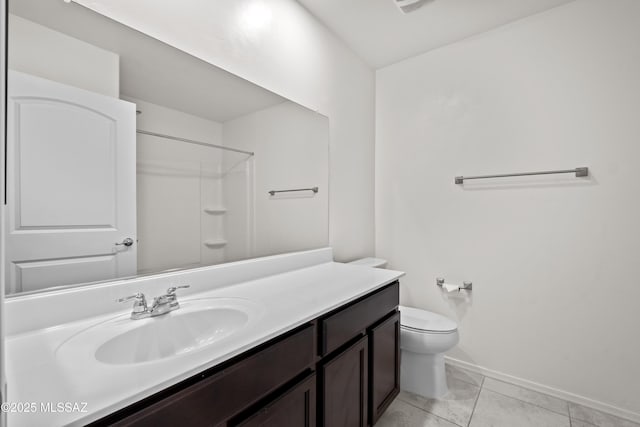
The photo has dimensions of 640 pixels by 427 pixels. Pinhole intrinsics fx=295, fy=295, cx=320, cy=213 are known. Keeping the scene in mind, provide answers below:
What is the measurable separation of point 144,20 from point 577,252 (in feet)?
8.25

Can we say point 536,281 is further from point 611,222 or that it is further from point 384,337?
point 384,337

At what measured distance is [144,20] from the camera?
1.13 metres

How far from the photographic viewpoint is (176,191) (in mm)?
1201

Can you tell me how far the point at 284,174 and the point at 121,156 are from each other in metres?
0.85

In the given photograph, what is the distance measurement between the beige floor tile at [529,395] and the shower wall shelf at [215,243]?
1.92 metres

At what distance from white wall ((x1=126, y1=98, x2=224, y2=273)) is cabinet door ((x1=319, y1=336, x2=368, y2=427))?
2.25ft

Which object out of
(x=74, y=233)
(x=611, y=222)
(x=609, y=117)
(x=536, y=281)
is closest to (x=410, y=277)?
(x=536, y=281)

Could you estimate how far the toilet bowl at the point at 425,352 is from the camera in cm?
178

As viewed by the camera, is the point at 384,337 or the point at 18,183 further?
the point at 384,337

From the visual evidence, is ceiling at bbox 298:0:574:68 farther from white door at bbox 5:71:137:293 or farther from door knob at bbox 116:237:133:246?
door knob at bbox 116:237:133:246

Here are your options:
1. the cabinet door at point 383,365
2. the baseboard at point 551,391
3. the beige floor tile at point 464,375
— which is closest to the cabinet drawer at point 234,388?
the cabinet door at point 383,365

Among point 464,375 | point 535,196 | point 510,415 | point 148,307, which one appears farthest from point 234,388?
point 535,196

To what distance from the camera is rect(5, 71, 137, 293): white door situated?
2.76ft

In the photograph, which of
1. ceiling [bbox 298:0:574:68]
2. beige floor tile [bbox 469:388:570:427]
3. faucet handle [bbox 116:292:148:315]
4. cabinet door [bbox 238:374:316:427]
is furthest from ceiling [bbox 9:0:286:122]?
beige floor tile [bbox 469:388:570:427]
